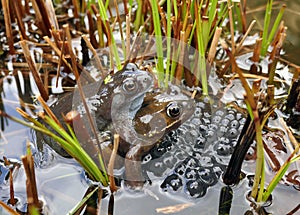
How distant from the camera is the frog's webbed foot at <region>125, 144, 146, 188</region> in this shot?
1449 mm

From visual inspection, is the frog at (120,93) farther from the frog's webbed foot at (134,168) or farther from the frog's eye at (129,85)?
the frog's webbed foot at (134,168)

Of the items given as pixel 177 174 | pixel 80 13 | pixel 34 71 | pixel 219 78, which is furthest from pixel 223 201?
pixel 80 13

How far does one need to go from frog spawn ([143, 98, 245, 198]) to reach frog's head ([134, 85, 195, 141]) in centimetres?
6

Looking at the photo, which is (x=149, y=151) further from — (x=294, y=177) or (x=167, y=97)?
(x=294, y=177)

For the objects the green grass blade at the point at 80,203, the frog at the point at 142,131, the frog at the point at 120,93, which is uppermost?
the frog at the point at 120,93

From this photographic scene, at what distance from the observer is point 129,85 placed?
1.42 m

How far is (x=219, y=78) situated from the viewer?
76.1 inches

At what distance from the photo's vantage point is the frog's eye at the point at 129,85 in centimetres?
142

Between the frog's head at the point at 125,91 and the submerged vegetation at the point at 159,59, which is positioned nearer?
the submerged vegetation at the point at 159,59

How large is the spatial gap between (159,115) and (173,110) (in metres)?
0.05

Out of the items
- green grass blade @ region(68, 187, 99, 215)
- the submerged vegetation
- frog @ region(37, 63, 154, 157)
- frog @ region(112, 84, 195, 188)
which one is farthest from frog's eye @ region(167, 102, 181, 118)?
green grass blade @ region(68, 187, 99, 215)

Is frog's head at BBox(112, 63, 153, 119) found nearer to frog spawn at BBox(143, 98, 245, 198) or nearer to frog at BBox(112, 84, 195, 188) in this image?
frog at BBox(112, 84, 195, 188)

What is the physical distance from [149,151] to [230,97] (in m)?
0.54

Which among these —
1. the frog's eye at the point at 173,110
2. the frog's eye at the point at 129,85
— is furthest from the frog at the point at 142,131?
the frog's eye at the point at 129,85
